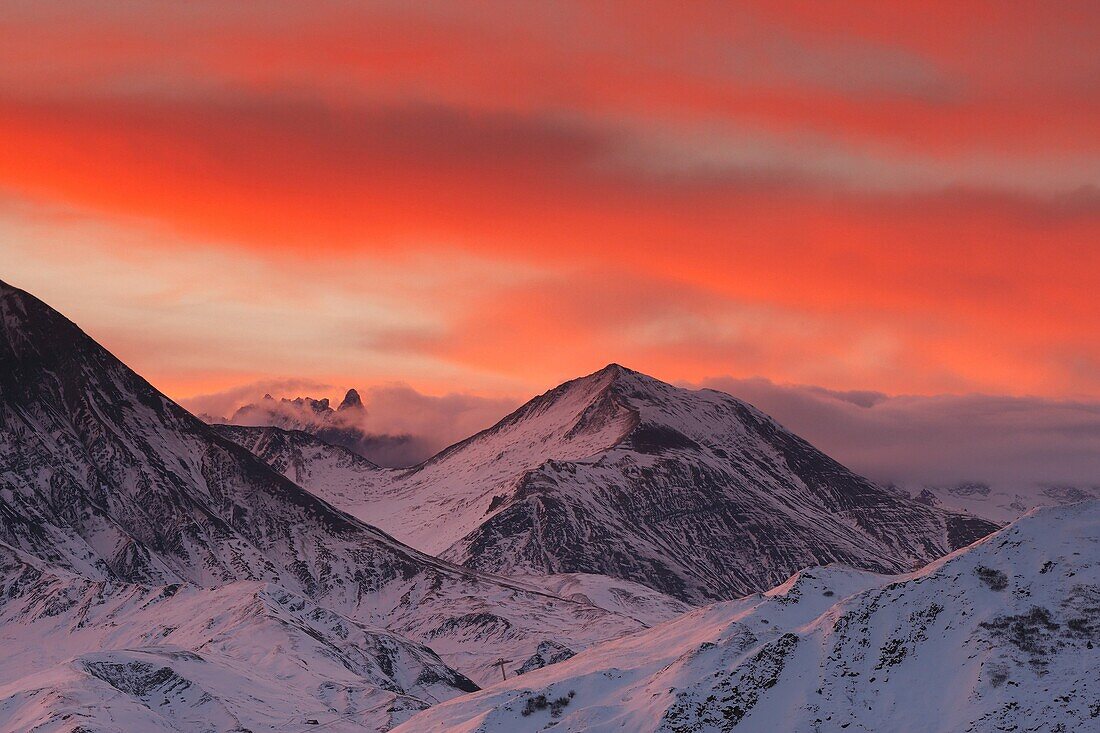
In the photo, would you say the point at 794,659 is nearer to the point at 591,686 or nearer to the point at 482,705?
the point at 591,686

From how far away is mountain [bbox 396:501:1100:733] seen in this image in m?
155

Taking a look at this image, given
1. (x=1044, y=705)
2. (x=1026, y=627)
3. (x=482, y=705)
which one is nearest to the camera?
(x=1044, y=705)

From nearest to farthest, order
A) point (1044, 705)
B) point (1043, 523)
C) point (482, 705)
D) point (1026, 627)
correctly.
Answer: point (1044, 705) → point (1026, 627) → point (1043, 523) → point (482, 705)

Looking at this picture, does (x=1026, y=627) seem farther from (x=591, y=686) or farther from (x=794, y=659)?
(x=591, y=686)

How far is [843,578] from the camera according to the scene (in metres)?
197

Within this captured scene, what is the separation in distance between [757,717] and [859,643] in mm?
14930

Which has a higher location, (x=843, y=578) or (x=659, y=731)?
(x=843, y=578)

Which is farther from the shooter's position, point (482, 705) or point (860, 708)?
point (482, 705)

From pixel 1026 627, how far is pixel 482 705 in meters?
67.6

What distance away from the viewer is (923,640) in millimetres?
166625

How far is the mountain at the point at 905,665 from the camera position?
510 ft

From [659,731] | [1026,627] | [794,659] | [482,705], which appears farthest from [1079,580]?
[482,705]

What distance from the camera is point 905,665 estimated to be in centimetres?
16500

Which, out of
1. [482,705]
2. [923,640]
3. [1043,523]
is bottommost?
[482,705]
